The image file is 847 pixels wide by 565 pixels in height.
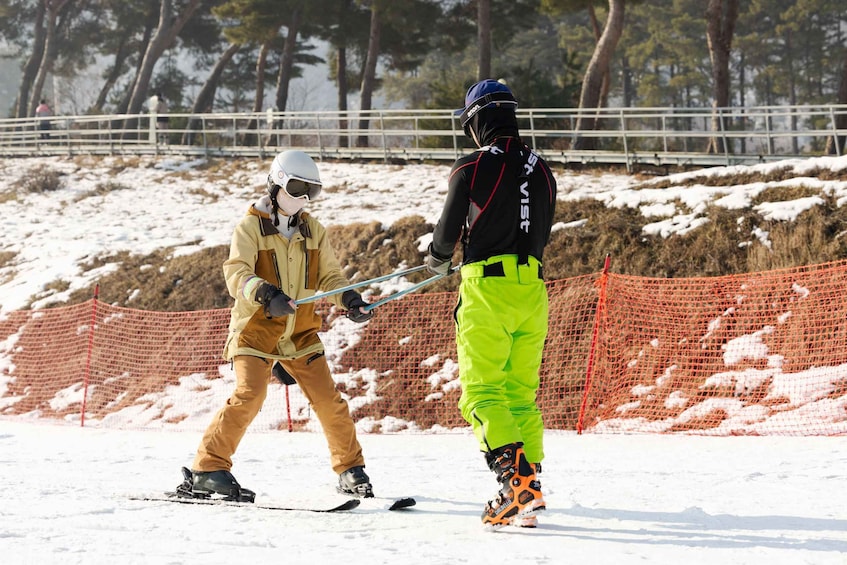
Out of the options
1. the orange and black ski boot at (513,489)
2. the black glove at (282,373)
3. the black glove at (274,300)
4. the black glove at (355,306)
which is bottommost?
the orange and black ski boot at (513,489)

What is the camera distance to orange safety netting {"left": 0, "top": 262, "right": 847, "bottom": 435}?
29.2ft

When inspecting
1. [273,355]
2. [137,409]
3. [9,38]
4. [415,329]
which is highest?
[9,38]

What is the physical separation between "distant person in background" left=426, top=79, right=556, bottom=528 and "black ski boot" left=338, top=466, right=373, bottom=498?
3.18 ft

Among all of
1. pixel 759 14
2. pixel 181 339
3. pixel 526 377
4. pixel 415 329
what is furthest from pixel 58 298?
pixel 759 14

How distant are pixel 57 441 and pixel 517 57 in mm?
50618

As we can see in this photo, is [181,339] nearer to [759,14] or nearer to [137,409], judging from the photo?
[137,409]

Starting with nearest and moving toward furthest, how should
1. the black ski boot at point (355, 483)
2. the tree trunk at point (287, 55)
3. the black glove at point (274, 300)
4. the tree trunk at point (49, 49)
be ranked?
1. the black glove at point (274, 300)
2. the black ski boot at point (355, 483)
3. the tree trunk at point (287, 55)
4. the tree trunk at point (49, 49)

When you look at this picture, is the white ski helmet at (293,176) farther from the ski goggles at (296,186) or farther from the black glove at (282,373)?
the black glove at (282,373)

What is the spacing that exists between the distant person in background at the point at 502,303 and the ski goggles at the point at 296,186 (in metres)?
0.94

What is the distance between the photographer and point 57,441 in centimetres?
908

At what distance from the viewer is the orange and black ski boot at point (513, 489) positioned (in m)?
4.52

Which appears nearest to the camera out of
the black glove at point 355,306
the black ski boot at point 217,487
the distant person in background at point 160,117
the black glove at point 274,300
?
the black glove at point 274,300

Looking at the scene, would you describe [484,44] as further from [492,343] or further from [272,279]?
[492,343]

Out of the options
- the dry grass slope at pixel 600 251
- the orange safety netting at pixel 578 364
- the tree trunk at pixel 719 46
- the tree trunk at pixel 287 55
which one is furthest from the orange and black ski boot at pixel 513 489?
the tree trunk at pixel 287 55
